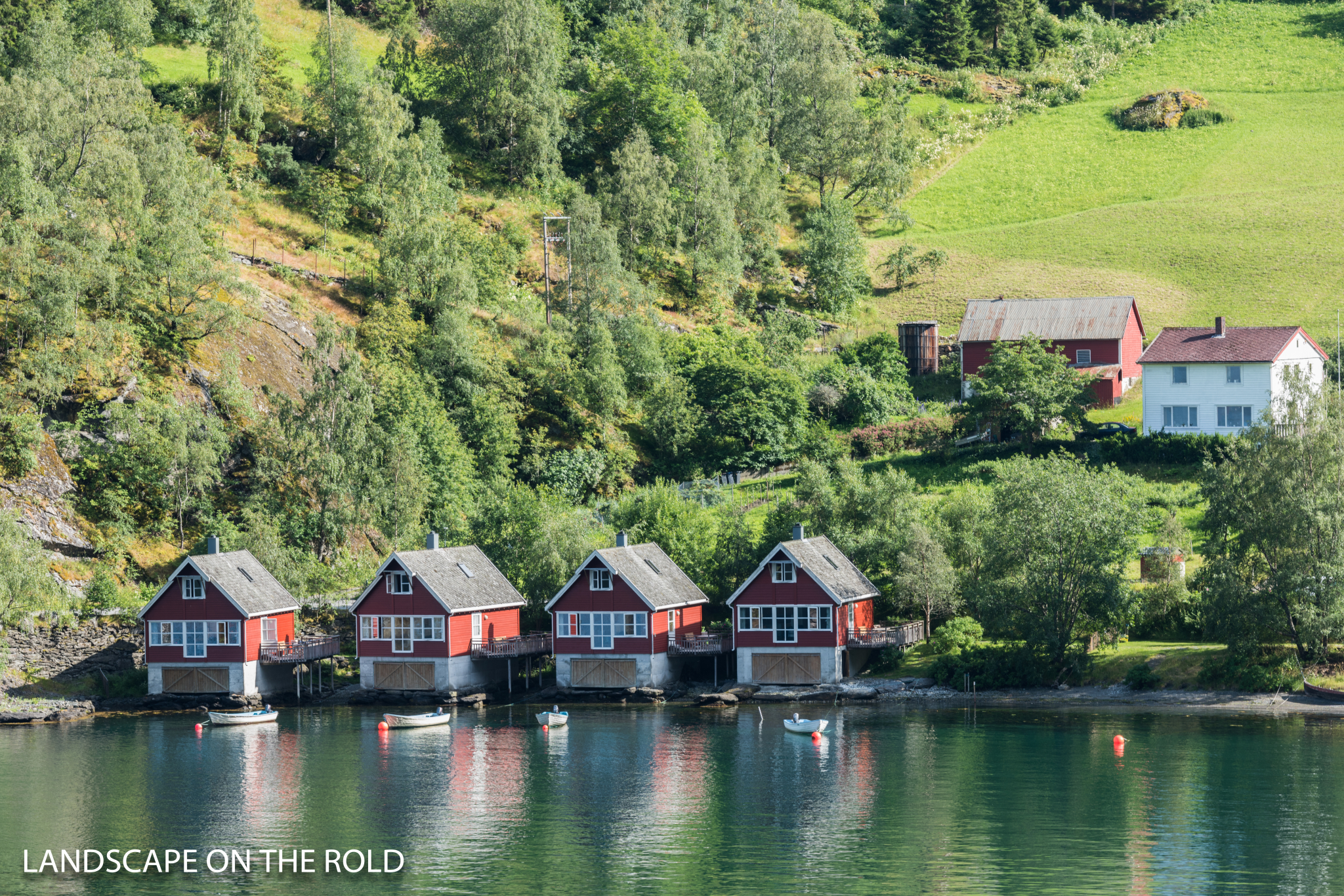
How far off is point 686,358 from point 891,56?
9019 cm

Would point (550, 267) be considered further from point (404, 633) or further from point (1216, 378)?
point (404, 633)

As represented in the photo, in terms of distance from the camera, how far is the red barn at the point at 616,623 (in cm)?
8212

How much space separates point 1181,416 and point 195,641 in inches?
2636

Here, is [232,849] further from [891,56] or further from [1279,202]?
[891,56]

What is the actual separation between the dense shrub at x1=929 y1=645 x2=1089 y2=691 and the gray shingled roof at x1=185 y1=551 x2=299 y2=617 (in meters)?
36.1

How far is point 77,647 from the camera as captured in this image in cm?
8306

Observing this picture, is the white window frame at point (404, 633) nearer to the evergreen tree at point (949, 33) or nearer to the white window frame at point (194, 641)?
the white window frame at point (194, 641)

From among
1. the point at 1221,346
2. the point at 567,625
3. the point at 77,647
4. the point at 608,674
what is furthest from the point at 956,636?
the point at 77,647

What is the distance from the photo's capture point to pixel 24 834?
175 feet

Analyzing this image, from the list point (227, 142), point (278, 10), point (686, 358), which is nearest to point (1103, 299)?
point (686, 358)

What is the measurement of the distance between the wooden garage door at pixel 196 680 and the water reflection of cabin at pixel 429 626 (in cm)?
743

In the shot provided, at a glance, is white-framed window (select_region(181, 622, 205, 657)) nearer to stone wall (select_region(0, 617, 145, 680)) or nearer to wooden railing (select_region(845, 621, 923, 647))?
stone wall (select_region(0, 617, 145, 680))

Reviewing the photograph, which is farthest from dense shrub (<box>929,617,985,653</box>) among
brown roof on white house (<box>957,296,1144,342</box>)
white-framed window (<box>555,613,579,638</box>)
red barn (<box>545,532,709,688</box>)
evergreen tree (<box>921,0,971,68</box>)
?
evergreen tree (<box>921,0,971,68</box>)

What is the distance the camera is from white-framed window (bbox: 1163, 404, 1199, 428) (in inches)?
4178
